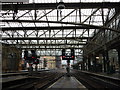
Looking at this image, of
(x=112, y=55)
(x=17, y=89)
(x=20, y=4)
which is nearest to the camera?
(x=17, y=89)

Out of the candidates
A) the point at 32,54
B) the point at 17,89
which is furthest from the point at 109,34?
the point at 17,89

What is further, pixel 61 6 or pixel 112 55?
pixel 112 55

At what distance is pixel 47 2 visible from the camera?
24297 millimetres

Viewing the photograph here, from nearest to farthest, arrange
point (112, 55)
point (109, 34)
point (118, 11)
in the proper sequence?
point (118, 11) < point (109, 34) < point (112, 55)

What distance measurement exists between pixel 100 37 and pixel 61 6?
82.7 feet

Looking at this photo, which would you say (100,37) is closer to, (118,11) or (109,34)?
(109,34)

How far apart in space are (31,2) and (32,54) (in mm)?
8048

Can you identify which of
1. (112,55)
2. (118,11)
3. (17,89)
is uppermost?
(118,11)

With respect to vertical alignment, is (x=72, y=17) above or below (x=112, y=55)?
above

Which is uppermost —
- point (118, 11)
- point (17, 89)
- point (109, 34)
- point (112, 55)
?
point (118, 11)

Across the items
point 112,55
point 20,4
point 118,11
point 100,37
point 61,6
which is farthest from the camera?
point 112,55

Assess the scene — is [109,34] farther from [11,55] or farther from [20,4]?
[11,55]

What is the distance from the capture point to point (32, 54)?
28297 mm

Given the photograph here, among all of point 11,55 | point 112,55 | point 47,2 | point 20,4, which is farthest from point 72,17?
point 11,55
